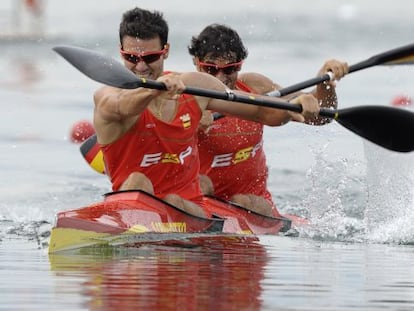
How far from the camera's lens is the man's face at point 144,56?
11.0 metres

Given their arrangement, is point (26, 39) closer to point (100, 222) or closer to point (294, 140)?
point (294, 140)

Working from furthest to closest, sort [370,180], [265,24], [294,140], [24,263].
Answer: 1. [265,24]
2. [294,140]
3. [370,180]
4. [24,263]

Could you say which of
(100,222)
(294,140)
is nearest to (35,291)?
(100,222)

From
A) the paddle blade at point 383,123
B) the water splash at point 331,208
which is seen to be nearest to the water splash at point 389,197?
the water splash at point 331,208

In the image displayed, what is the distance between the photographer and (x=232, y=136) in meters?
12.8

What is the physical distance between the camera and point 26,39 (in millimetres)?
36406

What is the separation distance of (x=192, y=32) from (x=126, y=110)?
27935 millimetres

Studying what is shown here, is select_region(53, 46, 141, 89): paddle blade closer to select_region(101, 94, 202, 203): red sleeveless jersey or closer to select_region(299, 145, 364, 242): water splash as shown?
select_region(101, 94, 202, 203): red sleeveless jersey

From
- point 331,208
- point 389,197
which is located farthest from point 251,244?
point 389,197

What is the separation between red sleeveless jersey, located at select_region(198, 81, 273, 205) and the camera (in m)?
12.8

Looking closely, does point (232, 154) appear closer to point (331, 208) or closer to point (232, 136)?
point (232, 136)

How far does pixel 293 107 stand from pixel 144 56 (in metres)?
1.10

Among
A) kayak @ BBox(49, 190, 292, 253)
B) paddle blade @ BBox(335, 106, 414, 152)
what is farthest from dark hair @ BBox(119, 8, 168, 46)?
paddle blade @ BBox(335, 106, 414, 152)

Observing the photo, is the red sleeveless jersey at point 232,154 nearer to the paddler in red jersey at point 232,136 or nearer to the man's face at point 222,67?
the paddler in red jersey at point 232,136
